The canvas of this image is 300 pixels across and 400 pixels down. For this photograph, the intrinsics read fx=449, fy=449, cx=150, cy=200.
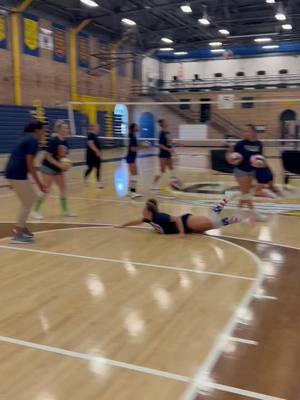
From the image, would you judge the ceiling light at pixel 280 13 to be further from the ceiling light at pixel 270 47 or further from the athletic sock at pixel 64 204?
the athletic sock at pixel 64 204

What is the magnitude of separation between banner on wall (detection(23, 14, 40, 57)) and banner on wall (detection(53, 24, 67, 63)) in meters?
1.48

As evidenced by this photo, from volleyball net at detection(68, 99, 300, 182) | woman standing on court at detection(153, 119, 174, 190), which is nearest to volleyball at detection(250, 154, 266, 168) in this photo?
woman standing on court at detection(153, 119, 174, 190)

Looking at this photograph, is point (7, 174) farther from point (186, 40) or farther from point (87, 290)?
point (186, 40)

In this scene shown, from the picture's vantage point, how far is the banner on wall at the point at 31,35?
20781 millimetres

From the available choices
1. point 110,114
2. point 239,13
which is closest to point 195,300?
point 110,114

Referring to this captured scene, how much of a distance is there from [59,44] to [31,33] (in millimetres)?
2399

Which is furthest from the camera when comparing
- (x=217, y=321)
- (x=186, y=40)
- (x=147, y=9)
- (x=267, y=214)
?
(x=186, y=40)

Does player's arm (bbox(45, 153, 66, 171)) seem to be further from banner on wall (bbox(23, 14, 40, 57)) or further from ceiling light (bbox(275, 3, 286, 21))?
ceiling light (bbox(275, 3, 286, 21))

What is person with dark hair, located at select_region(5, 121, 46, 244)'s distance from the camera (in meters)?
5.91

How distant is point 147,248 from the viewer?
6.05m

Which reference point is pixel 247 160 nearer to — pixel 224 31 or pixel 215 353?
pixel 215 353

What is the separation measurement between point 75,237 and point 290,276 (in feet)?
10.4

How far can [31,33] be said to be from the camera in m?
21.2

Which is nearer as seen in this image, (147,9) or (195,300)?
(195,300)
